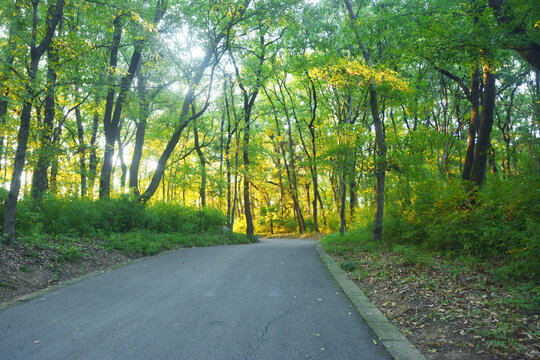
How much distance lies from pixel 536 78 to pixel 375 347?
Result: 2394 cm

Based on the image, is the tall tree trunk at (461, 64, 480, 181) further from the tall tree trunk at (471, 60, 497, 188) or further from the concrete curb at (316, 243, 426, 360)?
the concrete curb at (316, 243, 426, 360)

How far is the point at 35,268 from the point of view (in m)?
6.11

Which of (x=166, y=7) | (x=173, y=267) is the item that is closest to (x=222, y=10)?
(x=166, y=7)

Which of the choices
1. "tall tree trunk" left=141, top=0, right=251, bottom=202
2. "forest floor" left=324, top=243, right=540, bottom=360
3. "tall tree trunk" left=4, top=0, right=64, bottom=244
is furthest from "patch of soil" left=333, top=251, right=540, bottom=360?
"tall tree trunk" left=141, top=0, right=251, bottom=202

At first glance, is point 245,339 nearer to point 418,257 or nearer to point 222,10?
point 418,257

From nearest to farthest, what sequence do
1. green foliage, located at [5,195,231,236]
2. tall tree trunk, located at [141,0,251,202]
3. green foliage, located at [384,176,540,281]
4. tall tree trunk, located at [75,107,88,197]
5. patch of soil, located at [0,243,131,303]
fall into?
green foliage, located at [384,176,540,281], patch of soil, located at [0,243,131,303], green foliage, located at [5,195,231,236], tall tree trunk, located at [75,107,88,197], tall tree trunk, located at [141,0,251,202]

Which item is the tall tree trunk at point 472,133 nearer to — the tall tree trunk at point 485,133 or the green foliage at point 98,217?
the tall tree trunk at point 485,133

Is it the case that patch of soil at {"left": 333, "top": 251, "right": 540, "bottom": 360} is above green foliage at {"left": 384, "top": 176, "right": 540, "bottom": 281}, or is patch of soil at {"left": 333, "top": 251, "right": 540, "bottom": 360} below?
below

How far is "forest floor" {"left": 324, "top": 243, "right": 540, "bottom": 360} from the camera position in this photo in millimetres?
3150

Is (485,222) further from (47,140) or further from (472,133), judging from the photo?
(47,140)

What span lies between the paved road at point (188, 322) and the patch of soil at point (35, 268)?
52 centimetres

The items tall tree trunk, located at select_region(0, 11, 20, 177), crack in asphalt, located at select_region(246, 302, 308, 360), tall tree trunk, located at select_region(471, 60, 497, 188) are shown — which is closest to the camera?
crack in asphalt, located at select_region(246, 302, 308, 360)

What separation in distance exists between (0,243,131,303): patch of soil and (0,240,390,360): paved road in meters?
0.52

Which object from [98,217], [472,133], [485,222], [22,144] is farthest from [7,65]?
[472,133]
